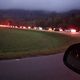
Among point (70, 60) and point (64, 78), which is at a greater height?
point (70, 60)

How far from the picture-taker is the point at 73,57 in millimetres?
3377

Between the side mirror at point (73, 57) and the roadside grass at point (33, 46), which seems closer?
the side mirror at point (73, 57)

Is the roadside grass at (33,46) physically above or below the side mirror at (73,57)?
below

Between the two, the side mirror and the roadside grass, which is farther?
the roadside grass

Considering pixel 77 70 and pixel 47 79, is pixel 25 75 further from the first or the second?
pixel 77 70

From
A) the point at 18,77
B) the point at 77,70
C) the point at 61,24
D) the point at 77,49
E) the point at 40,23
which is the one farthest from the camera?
the point at 40,23

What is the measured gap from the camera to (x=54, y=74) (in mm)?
10234

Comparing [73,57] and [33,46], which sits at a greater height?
[73,57]

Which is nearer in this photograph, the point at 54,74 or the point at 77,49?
the point at 77,49

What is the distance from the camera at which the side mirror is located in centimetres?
317

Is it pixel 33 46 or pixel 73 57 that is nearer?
pixel 73 57

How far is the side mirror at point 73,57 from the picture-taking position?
10.4 ft

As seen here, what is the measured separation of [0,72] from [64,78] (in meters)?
2.94

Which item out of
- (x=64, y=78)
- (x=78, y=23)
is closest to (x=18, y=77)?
(x=64, y=78)
